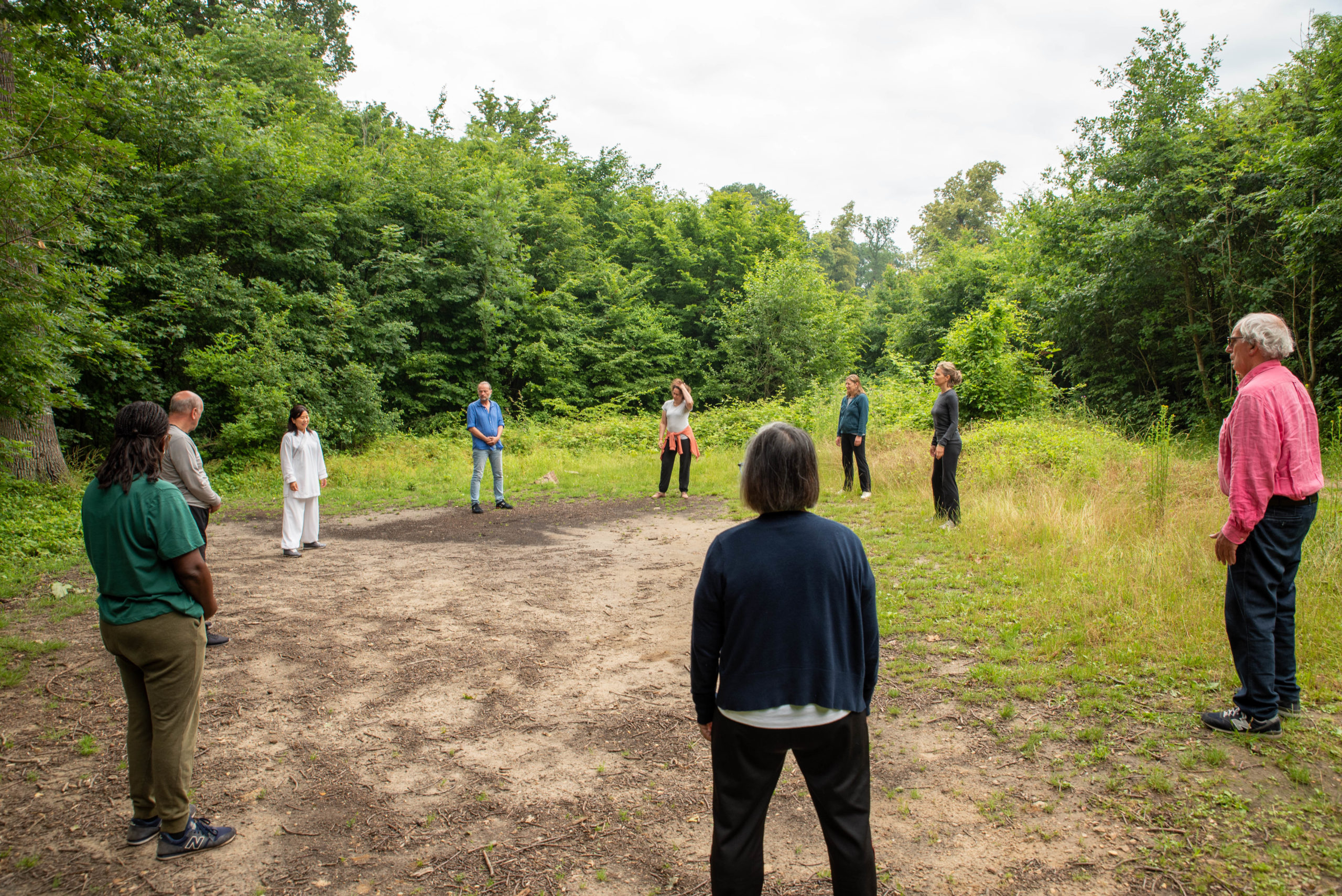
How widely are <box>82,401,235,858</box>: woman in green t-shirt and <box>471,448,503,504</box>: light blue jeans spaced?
838 centimetres

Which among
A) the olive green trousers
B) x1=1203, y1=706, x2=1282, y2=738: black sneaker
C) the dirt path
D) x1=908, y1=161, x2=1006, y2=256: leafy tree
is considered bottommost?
the dirt path

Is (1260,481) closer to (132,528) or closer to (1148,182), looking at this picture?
(132,528)

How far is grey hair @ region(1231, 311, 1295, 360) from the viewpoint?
356 centimetres

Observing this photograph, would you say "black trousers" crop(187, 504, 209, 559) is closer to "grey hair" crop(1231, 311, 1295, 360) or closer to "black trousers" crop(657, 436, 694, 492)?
"grey hair" crop(1231, 311, 1295, 360)

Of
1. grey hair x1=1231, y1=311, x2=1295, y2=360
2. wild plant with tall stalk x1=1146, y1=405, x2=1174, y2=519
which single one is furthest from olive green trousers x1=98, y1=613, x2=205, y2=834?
wild plant with tall stalk x1=1146, y1=405, x2=1174, y2=519

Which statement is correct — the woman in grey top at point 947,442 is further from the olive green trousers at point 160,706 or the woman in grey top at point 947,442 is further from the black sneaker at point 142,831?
the black sneaker at point 142,831

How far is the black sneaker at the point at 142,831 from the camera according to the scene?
3102mm

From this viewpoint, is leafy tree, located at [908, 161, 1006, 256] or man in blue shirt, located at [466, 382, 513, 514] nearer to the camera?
man in blue shirt, located at [466, 382, 513, 514]

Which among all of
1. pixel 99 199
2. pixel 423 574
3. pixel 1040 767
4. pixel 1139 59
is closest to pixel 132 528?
pixel 1040 767

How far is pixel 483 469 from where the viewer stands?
1191 centimetres

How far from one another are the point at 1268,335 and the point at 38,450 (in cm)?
1610

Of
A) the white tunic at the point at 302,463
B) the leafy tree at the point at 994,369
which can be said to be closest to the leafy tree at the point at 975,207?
the leafy tree at the point at 994,369

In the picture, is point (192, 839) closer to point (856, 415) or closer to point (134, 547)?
point (134, 547)

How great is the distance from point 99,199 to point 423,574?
1212 cm
